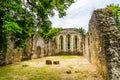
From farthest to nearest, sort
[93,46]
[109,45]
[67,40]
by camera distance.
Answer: [67,40] → [93,46] → [109,45]

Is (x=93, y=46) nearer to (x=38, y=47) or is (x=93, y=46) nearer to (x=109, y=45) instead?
(x=109, y=45)

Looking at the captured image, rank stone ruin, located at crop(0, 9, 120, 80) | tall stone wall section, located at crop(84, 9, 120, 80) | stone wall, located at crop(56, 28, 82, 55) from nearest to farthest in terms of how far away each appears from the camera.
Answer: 1. tall stone wall section, located at crop(84, 9, 120, 80)
2. stone ruin, located at crop(0, 9, 120, 80)
3. stone wall, located at crop(56, 28, 82, 55)

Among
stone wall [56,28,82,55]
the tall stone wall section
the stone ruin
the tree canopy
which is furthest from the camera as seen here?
stone wall [56,28,82,55]

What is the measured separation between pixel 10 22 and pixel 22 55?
31.7ft

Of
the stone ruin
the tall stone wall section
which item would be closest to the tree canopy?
the stone ruin

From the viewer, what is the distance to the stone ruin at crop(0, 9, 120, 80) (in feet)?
28.7

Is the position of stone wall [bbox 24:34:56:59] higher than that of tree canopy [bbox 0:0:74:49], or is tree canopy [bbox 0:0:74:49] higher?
tree canopy [bbox 0:0:74:49]

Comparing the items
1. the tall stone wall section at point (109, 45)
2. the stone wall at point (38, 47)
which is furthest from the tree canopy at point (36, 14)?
the stone wall at point (38, 47)

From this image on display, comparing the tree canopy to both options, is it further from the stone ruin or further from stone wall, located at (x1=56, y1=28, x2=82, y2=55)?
stone wall, located at (x1=56, y1=28, x2=82, y2=55)

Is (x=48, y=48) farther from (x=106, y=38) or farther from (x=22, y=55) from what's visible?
(x=106, y=38)

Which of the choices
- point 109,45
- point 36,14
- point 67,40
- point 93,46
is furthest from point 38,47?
point 109,45

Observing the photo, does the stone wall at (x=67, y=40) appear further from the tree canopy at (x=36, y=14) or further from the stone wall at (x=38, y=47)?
the tree canopy at (x=36, y=14)

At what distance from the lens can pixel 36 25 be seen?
49.5 feet

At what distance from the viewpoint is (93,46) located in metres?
14.4
